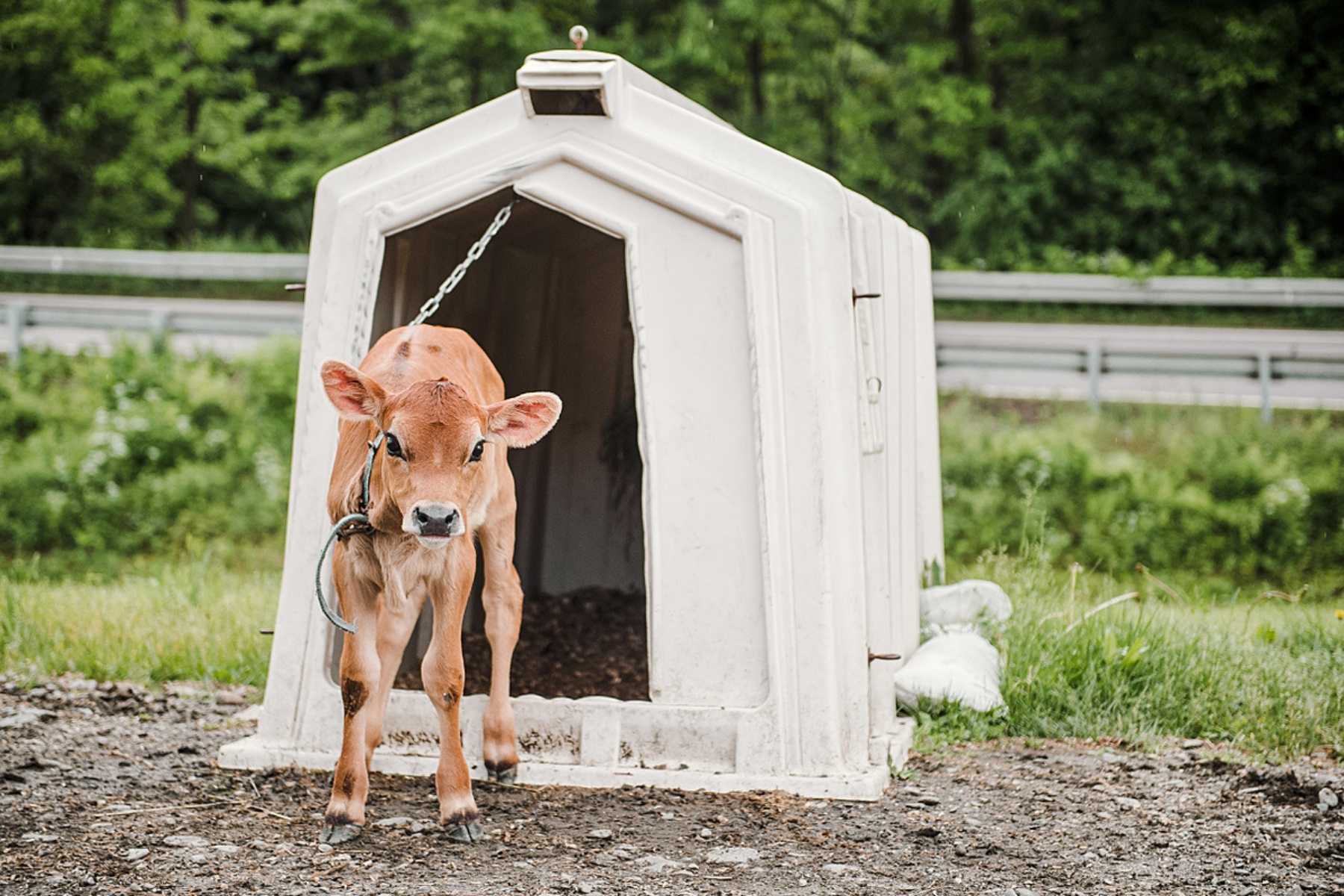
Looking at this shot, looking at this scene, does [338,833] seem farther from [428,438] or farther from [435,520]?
[428,438]

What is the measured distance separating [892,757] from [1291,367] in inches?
336

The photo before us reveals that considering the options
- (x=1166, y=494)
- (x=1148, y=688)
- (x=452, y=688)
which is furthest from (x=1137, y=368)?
(x=452, y=688)

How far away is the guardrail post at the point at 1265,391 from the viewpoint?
11.5 meters

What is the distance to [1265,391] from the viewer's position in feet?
38.1

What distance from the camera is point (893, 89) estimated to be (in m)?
20.1

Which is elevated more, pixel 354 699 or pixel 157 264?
pixel 157 264

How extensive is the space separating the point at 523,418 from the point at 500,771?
1.22 m

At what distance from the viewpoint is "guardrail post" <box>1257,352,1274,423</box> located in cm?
1148

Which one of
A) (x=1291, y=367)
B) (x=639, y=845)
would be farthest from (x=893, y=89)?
(x=639, y=845)

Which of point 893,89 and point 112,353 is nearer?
point 112,353

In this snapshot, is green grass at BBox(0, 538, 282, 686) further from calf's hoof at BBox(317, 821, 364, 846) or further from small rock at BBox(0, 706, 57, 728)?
calf's hoof at BBox(317, 821, 364, 846)

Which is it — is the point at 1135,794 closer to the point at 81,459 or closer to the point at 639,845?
the point at 639,845

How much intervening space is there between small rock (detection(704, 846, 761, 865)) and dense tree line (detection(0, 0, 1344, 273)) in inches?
→ 567

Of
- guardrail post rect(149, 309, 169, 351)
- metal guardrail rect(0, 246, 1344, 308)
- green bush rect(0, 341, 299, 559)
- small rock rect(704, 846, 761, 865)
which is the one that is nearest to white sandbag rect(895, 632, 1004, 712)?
small rock rect(704, 846, 761, 865)
